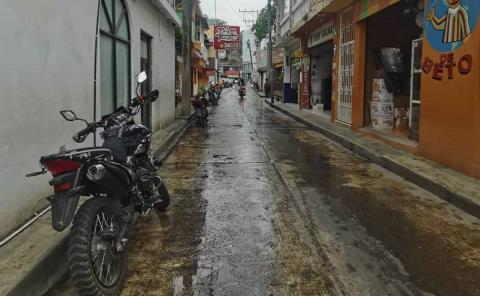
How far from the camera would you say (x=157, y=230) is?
17.8 ft

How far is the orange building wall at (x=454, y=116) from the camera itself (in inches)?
298

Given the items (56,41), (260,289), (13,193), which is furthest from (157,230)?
(56,41)

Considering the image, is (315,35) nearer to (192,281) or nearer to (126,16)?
(126,16)

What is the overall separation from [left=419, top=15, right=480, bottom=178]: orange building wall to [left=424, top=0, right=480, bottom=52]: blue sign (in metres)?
0.15

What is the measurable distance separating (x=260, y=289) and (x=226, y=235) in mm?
1393

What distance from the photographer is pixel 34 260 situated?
399cm

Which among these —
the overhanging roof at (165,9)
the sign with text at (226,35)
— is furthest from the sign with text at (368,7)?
the sign with text at (226,35)

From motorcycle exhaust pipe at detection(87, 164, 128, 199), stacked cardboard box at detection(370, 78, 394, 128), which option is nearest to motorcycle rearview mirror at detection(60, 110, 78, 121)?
motorcycle exhaust pipe at detection(87, 164, 128, 199)

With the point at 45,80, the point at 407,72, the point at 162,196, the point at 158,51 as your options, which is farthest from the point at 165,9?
the point at 162,196

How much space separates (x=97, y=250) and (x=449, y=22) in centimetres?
708

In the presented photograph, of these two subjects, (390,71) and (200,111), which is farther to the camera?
(200,111)

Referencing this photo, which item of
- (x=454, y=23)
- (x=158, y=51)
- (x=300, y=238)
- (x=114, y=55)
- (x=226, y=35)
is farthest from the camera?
(x=226, y=35)

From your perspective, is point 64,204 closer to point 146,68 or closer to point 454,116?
point 454,116

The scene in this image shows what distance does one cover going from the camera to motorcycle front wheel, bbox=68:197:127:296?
3387 mm
